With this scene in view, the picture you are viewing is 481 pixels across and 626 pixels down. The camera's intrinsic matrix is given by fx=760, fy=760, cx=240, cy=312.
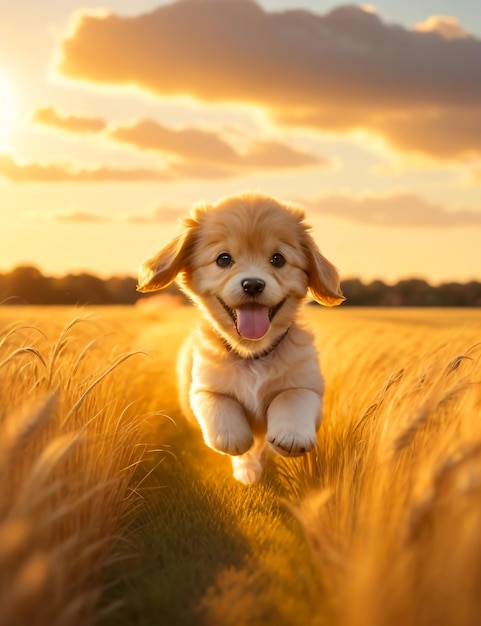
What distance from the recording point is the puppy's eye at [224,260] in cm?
439

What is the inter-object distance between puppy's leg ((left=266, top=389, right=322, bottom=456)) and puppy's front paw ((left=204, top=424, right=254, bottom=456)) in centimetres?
18

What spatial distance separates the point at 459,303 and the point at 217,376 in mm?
28374

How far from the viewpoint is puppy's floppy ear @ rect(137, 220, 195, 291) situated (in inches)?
183

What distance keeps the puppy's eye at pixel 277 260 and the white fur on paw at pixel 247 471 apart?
1207 millimetres

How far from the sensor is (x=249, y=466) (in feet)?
15.0

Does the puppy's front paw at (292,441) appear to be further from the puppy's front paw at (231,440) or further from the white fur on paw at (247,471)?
the white fur on paw at (247,471)

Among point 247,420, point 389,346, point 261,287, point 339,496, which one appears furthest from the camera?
point 389,346

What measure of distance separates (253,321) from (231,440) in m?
0.67

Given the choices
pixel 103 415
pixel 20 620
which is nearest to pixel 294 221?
pixel 103 415

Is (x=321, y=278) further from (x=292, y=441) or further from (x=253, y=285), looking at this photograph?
(x=292, y=441)

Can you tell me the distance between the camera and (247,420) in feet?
14.9

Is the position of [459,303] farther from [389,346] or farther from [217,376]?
[217,376]

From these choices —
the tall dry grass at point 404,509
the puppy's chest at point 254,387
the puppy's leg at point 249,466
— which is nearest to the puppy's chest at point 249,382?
the puppy's chest at point 254,387

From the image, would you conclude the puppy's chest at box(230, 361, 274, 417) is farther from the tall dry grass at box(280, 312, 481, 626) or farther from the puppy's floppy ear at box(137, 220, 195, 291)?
the puppy's floppy ear at box(137, 220, 195, 291)
